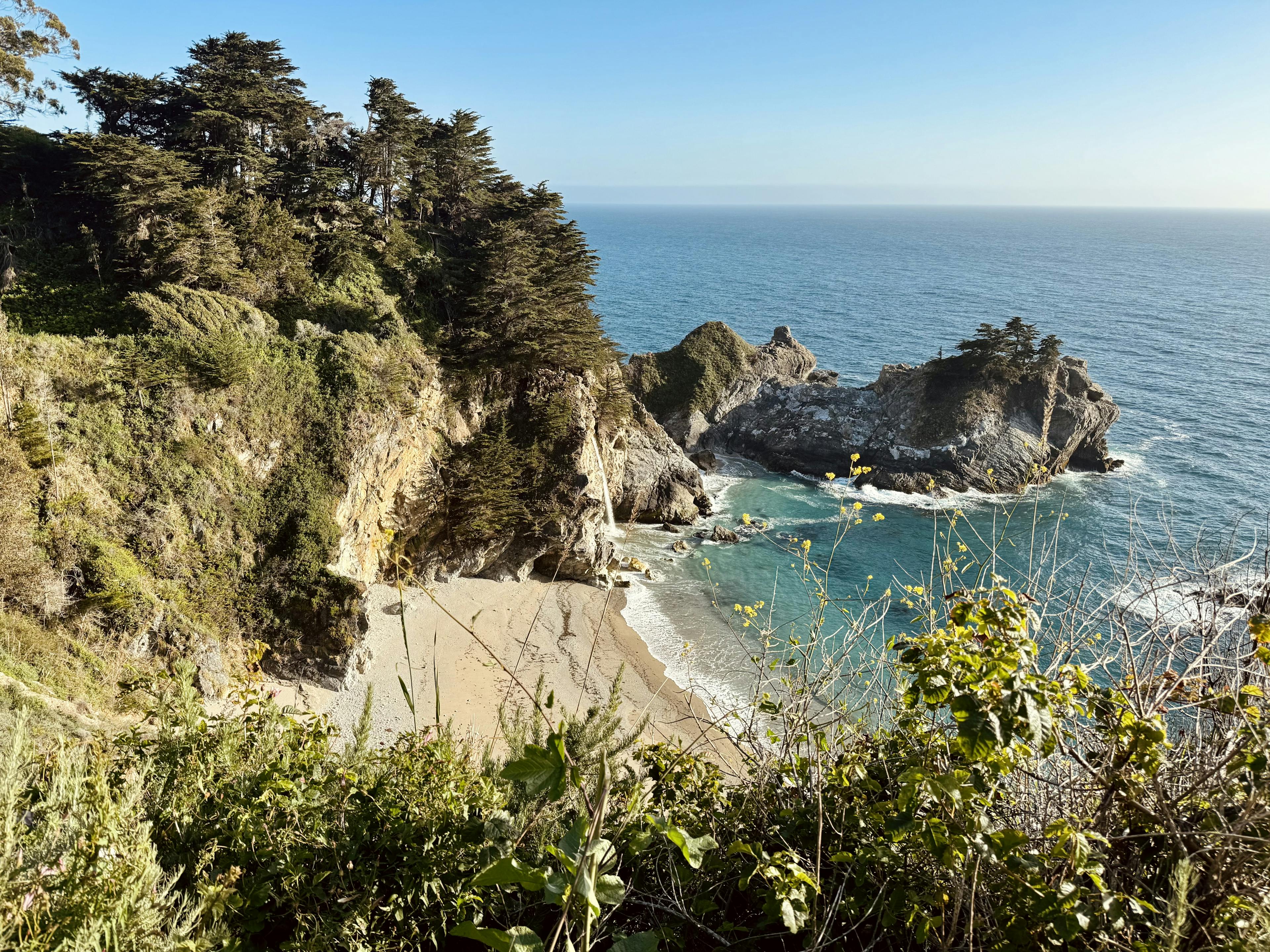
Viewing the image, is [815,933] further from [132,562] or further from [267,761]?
[132,562]

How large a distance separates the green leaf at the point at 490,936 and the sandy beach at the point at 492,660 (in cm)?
1532

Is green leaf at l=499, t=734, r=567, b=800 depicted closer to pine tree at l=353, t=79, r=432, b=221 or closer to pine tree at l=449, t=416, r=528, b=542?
pine tree at l=449, t=416, r=528, b=542

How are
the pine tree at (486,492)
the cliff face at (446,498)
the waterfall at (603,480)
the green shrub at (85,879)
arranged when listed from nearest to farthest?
the green shrub at (85,879)
the cliff face at (446,498)
the pine tree at (486,492)
the waterfall at (603,480)

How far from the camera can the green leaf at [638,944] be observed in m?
2.36

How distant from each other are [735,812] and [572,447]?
79.0 feet

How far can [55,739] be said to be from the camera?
6285 millimetres

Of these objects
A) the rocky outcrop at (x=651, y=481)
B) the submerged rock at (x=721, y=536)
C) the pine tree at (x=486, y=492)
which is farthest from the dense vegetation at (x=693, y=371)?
the pine tree at (x=486, y=492)

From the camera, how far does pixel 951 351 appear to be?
62.3m

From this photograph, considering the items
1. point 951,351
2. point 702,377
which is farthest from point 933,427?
point 951,351

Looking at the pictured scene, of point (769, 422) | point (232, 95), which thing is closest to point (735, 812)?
point (232, 95)

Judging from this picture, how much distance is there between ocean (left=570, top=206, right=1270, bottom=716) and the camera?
27.4 metres

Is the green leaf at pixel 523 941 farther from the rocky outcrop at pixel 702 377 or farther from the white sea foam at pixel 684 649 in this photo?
the rocky outcrop at pixel 702 377

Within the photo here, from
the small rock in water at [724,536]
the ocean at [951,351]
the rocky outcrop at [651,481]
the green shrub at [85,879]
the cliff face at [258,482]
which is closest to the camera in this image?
the green shrub at [85,879]

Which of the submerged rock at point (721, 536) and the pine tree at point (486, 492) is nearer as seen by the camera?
the pine tree at point (486, 492)
